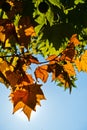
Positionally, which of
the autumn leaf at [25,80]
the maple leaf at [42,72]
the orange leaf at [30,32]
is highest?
the orange leaf at [30,32]

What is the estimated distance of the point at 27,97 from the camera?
225 centimetres

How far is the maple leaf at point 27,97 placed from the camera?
2.21 m

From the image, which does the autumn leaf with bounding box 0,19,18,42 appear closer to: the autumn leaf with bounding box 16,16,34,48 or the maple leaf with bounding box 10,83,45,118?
the autumn leaf with bounding box 16,16,34,48

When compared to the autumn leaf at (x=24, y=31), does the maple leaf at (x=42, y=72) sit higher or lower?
lower

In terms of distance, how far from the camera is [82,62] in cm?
299

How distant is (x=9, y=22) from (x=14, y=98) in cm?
70

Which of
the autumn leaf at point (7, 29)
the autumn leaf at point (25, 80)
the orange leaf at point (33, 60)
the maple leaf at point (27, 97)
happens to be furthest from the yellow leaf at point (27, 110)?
the autumn leaf at point (7, 29)

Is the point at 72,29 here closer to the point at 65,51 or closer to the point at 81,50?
the point at 65,51

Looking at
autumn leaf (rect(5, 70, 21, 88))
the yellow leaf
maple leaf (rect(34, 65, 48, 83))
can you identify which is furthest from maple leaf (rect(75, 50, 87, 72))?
the yellow leaf

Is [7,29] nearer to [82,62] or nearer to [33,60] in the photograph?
[33,60]

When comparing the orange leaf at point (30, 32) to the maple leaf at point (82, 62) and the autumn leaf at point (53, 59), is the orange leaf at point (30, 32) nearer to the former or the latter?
the autumn leaf at point (53, 59)

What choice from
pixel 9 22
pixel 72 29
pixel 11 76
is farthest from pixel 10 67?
pixel 72 29

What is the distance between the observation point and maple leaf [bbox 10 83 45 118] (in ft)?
7.27

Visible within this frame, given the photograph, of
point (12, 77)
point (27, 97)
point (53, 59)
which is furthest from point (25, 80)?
point (53, 59)
